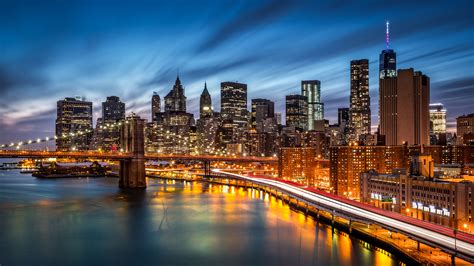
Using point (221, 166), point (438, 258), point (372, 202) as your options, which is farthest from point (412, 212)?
point (221, 166)

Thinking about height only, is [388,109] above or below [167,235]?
above

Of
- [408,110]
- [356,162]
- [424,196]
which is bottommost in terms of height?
[424,196]

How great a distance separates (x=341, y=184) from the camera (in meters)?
53.5

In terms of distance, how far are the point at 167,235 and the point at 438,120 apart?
93.8 metres

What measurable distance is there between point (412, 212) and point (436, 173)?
6.54 meters

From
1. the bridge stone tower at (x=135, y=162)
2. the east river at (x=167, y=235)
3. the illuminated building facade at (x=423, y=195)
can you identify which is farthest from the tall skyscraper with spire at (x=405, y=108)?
the bridge stone tower at (x=135, y=162)

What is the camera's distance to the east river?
23828 millimetres

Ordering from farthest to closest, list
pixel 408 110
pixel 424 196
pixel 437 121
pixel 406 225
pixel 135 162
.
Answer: pixel 437 121, pixel 408 110, pixel 135 162, pixel 424 196, pixel 406 225

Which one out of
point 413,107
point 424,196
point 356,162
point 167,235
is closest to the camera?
point 167,235

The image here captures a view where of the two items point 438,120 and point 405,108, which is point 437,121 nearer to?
point 438,120

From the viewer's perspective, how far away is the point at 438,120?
108 meters

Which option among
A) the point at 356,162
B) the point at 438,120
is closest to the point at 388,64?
the point at 438,120

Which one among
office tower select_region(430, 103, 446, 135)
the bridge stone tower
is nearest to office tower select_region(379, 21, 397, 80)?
office tower select_region(430, 103, 446, 135)

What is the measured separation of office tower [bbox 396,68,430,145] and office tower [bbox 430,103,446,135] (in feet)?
130
